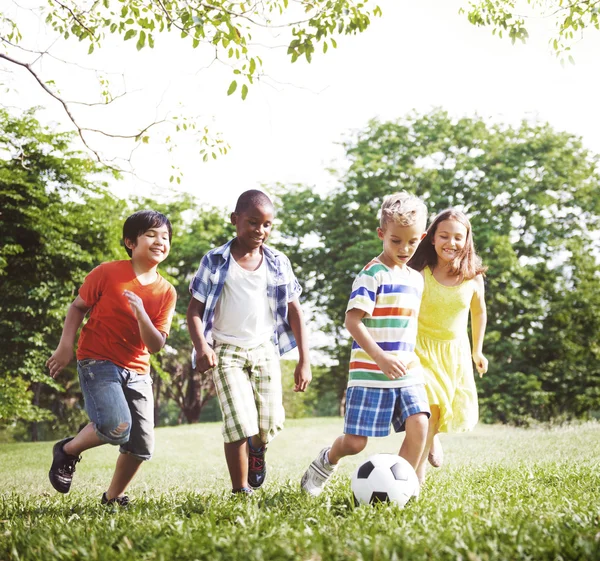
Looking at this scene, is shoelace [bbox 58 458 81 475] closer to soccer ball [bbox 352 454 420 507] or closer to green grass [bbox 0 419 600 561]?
green grass [bbox 0 419 600 561]

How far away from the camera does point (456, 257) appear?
17.8 feet

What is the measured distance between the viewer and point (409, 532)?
3.16 metres

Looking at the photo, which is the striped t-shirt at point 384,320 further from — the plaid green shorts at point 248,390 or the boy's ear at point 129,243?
the boy's ear at point 129,243

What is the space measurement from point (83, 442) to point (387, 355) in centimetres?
238

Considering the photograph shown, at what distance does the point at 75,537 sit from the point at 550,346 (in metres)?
27.0

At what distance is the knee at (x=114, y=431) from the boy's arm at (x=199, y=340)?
Answer: 705mm

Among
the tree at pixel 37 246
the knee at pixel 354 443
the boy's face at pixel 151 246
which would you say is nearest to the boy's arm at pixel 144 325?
the boy's face at pixel 151 246

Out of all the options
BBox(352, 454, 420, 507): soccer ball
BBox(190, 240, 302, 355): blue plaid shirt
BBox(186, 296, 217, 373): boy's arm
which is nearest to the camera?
BBox(352, 454, 420, 507): soccer ball

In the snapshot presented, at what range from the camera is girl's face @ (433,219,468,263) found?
5359 mm

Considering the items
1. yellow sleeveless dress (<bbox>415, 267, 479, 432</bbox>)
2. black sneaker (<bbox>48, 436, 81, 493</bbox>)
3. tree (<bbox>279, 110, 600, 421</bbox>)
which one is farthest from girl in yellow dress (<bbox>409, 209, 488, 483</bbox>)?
tree (<bbox>279, 110, 600, 421</bbox>)

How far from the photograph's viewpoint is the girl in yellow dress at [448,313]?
5324 mm

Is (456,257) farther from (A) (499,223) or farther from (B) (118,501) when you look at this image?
(A) (499,223)

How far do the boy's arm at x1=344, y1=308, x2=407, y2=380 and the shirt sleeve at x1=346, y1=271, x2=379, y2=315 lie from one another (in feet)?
0.11

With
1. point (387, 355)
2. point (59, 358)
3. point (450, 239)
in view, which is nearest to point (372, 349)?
point (387, 355)
